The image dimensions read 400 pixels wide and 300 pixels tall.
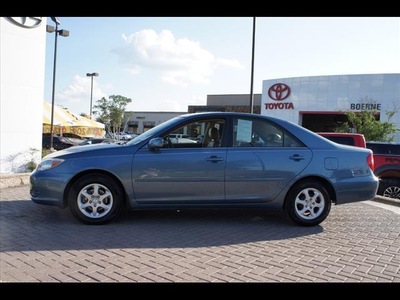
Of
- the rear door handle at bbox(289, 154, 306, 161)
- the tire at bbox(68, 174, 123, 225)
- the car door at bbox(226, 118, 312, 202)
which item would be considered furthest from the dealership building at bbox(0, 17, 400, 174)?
the rear door handle at bbox(289, 154, 306, 161)

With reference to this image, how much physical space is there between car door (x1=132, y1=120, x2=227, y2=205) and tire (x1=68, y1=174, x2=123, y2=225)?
33 centimetres

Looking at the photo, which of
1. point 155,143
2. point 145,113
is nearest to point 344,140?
point 155,143

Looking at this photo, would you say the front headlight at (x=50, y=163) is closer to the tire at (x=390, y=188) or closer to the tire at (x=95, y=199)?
the tire at (x=95, y=199)

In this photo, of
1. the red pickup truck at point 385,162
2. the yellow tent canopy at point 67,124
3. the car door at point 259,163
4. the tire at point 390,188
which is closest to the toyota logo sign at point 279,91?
the yellow tent canopy at point 67,124

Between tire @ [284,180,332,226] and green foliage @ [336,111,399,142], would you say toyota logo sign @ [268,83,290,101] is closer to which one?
green foliage @ [336,111,399,142]

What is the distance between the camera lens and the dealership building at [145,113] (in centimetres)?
884

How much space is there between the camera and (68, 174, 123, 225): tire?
5422 millimetres

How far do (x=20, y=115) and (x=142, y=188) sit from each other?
5.17m

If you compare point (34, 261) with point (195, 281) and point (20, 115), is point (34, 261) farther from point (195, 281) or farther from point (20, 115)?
point (20, 115)

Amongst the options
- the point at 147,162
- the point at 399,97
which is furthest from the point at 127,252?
the point at 399,97

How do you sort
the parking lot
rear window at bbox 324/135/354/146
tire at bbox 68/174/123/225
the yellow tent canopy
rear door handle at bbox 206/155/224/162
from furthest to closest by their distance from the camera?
the yellow tent canopy < rear window at bbox 324/135/354/146 < rear door handle at bbox 206/155/224/162 < tire at bbox 68/174/123/225 < the parking lot

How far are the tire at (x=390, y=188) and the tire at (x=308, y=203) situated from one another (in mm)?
4339

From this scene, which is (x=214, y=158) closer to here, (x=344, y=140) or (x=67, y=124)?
(x=344, y=140)

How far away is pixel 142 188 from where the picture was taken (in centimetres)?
547
